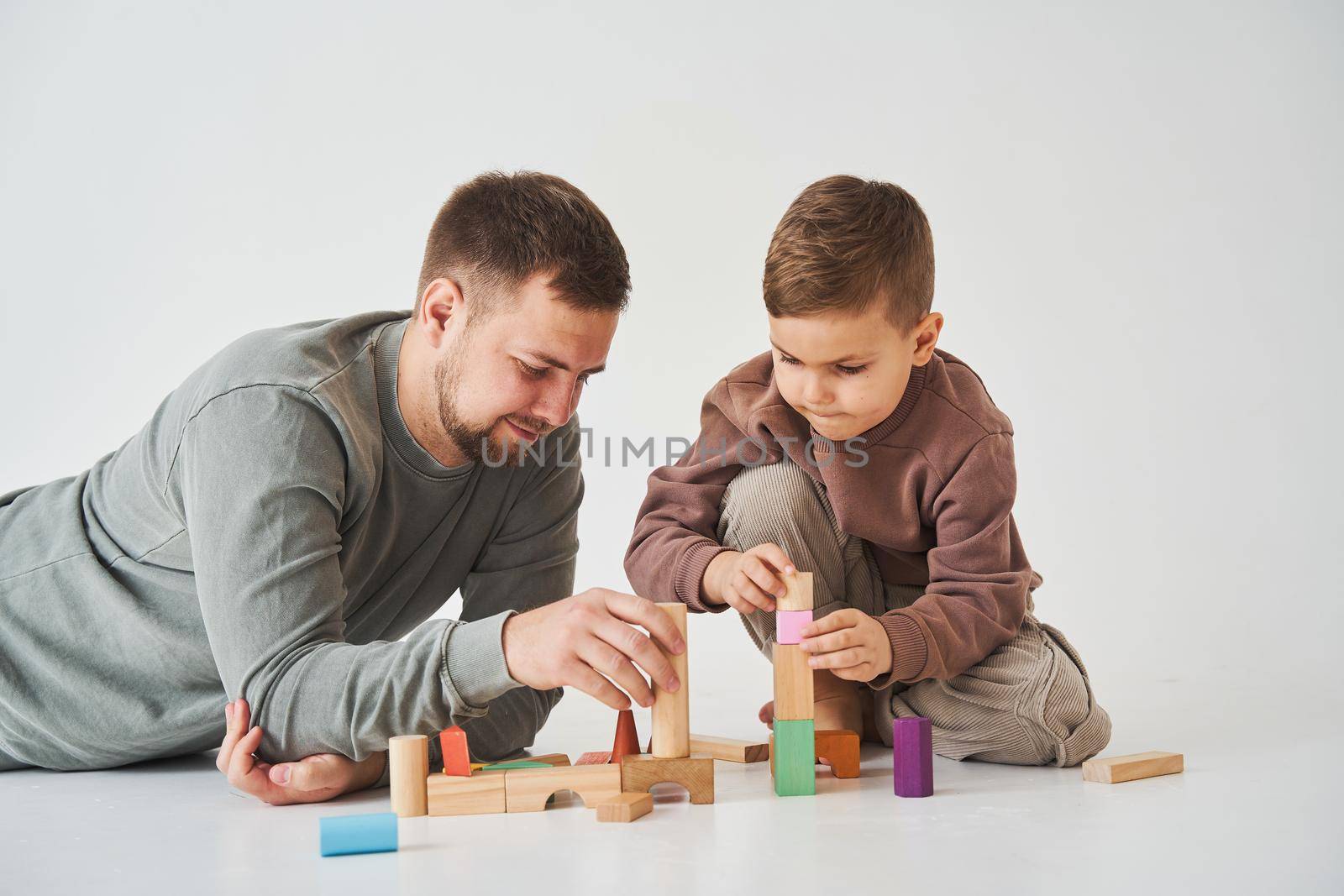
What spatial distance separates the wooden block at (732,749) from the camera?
1.88 metres

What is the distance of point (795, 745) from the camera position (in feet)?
5.40

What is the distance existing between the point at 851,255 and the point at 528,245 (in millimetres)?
494

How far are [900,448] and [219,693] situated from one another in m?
1.15

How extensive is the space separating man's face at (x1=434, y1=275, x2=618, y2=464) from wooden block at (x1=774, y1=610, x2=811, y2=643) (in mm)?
457

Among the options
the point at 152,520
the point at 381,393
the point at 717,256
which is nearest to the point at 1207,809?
the point at 381,393

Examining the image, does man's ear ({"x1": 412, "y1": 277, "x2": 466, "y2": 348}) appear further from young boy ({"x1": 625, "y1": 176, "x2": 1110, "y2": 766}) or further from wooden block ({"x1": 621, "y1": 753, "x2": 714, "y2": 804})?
wooden block ({"x1": 621, "y1": 753, "x2": 714, "y2": 804})

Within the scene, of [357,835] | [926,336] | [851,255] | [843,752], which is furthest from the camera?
[926,336]

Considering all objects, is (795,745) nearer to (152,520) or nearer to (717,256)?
(152,520)

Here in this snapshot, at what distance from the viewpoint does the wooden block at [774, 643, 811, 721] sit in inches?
63.9

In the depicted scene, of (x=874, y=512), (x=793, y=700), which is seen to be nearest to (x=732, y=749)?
(x=793, y=700)

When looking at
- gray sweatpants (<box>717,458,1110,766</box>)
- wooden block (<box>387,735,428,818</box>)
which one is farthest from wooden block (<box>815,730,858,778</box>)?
wooden block (<box>387,735,428,818</box>)

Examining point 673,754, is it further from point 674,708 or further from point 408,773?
point 408,773

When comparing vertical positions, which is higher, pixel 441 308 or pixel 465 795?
pixel 441 308

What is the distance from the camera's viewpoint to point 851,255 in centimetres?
188
